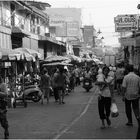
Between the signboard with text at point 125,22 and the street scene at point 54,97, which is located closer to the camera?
the street scene at point 54,97

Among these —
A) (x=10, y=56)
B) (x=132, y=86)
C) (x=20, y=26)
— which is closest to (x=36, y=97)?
(x=10, y=56)

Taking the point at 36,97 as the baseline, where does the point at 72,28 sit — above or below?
above

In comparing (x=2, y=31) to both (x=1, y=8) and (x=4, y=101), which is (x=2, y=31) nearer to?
(x=1, y=8)

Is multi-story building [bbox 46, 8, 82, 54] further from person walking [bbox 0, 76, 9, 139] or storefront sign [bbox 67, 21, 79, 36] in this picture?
person walking [bbox 0, 76, 9, 139]

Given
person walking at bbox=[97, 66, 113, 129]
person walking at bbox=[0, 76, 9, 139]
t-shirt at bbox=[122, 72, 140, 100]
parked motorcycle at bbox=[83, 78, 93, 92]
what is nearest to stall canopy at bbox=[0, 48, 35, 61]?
person walking at bbox=[97, 66, 113, 129]

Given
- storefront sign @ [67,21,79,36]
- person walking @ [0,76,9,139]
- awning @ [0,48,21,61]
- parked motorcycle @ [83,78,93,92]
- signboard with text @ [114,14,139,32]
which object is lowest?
parked motorcycle @ [83,78,93,92]

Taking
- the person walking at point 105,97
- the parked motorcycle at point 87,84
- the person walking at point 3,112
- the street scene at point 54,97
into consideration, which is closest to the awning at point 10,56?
the street scene at point 54,97

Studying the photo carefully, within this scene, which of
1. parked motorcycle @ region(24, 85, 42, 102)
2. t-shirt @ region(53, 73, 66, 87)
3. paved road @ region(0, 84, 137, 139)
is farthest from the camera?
parked motorcycle @ region(24, 85, 42, 102)

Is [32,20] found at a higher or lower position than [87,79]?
higher

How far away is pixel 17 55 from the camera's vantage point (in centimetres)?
2061

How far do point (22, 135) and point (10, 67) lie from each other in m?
19.3

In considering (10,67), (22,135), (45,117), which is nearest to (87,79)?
(10,67)

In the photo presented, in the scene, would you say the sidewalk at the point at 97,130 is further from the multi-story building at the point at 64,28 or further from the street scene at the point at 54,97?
the multi-story building at the point at 64,28

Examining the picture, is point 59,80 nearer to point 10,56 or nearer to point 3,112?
point 10,56
